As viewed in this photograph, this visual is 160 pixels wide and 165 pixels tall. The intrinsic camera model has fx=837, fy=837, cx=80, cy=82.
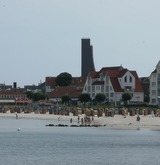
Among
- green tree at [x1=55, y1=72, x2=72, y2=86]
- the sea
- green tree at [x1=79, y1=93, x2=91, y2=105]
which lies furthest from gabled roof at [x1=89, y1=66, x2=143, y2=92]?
the sea

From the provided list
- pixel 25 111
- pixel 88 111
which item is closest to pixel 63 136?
pixel 88 111

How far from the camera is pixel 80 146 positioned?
2798 inches

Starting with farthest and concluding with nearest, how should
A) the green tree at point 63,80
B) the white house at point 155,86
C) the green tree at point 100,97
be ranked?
the green tree at point 63,80
the green tree at point 100,97
the white house at point 155,86

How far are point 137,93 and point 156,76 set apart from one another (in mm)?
4837

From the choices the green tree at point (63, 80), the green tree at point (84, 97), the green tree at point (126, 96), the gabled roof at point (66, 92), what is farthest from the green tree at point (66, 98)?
the green tree at point (63, 80)

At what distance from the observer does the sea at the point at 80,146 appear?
5912cm

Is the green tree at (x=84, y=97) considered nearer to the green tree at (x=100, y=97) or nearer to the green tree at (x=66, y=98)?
the green tree at (x=100, y=97)

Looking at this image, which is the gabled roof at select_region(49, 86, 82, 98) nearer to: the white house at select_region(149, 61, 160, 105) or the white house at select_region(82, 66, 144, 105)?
the white house at select_region(82, 66, 144, 105)

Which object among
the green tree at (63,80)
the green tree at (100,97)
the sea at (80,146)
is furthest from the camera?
the green tree at (63,80)

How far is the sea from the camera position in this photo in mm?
59125

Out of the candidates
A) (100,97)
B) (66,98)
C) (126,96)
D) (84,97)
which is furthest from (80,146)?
(66,98)

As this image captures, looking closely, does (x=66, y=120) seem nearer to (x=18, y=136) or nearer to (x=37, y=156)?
(x=18, y=136)

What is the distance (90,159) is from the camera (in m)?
60.1

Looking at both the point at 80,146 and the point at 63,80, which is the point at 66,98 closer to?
the point at 63,80
